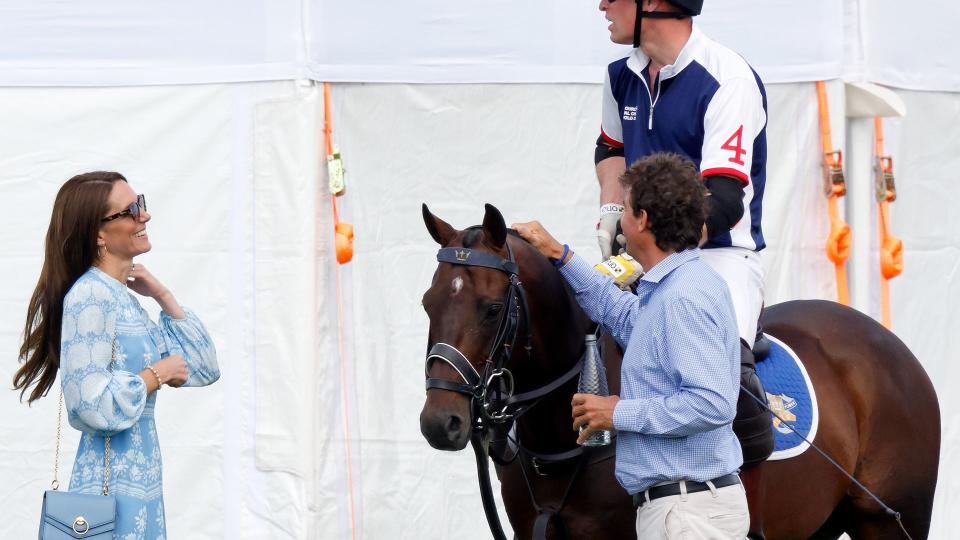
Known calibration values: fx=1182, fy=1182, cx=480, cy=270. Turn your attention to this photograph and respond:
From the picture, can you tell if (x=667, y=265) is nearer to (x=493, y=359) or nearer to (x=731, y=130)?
(x=493, y=359)

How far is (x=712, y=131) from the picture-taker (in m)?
3.57

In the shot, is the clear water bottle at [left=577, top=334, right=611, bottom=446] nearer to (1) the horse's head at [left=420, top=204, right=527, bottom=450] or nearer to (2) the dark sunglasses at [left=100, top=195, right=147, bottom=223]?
(1) the horse's head at [left=420, top=204, right=527, bottom=450]

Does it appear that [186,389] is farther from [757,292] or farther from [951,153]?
[951,153]

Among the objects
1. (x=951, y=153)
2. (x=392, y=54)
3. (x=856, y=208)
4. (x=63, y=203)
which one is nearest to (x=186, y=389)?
(x=392, y=54)

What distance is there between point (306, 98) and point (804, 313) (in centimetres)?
250

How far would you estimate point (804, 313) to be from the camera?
4520 millimetres

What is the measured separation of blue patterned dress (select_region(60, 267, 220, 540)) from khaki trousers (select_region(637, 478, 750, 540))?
4.57ft

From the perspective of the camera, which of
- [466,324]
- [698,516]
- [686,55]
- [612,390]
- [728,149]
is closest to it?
[698,516]

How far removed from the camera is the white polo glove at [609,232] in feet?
12.3

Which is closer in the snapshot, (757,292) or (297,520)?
(757,292)

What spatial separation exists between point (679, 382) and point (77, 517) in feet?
5.29

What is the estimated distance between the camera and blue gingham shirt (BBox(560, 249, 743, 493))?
281 centimetres

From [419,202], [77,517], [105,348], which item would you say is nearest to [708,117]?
[105,348]

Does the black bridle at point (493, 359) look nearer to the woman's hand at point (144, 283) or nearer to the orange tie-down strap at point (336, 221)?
the woman's hand at point (144, 283)
